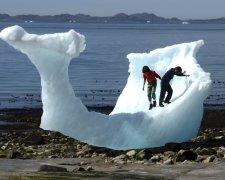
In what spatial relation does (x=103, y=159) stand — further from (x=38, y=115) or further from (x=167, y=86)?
(x=38, y=115)

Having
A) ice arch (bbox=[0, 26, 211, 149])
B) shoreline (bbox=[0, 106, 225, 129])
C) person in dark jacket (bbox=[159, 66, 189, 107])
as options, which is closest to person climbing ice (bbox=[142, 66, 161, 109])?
person in dark jacket (bbox=[159, 66, 189, 107])

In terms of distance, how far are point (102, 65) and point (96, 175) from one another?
53.1m

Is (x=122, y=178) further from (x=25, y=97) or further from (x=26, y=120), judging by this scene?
(x=25, y=97)

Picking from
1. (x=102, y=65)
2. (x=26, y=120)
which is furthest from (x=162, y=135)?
(x=102, y=65)

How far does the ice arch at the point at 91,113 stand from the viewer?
19.5 m

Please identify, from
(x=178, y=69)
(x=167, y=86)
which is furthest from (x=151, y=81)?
(x=178, y=69)

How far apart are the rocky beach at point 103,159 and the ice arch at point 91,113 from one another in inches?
16.9

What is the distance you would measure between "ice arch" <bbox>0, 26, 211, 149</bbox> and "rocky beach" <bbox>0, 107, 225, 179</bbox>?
1.41 ft

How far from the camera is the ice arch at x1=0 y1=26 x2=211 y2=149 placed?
1952 centimetres

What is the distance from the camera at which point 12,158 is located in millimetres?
19406

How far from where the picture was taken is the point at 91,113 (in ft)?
66.1

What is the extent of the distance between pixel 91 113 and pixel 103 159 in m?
1.64

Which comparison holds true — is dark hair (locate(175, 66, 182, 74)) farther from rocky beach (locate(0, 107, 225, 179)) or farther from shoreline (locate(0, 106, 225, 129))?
shoreline (locate(0, 106, 225, 129))

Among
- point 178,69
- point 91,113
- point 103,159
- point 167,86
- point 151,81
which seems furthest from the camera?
point 151,81
